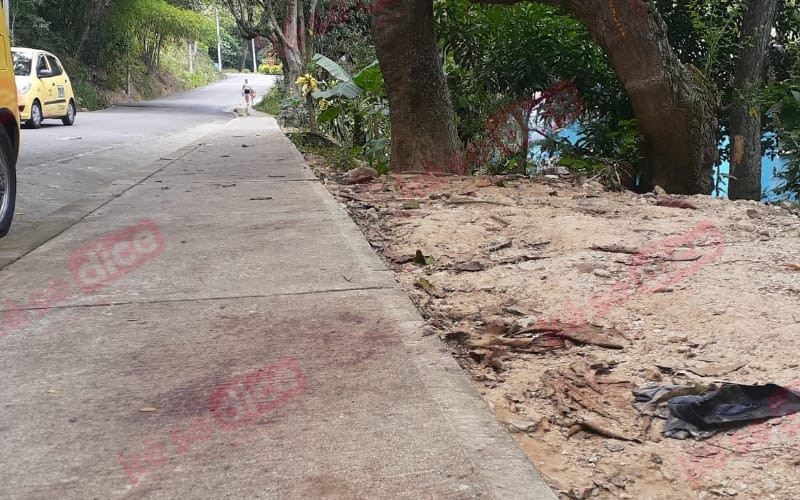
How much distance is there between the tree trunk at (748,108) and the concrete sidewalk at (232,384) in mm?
6269

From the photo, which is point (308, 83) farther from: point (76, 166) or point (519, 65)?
point (519, 65)

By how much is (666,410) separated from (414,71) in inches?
243

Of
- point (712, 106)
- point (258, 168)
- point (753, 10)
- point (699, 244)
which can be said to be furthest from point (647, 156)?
point (258, 168)

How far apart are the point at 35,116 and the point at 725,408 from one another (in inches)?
690

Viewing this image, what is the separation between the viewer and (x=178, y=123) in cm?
2078

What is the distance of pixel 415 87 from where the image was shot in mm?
8086

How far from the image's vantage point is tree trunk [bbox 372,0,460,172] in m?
7.87

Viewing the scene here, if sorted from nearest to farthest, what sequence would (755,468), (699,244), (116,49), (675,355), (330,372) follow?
1. (755,468)
2. (330,372)
3. (675,355)
4. (699,244)
5. (116,49)

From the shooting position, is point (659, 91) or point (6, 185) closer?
point (6, 185)

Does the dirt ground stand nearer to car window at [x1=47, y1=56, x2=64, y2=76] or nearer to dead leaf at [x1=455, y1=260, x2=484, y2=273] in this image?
dead leaf at [x1=455, y1=260, x2=484, y2=273]

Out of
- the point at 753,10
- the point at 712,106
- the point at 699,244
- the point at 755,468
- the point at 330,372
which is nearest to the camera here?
the point at 755,468

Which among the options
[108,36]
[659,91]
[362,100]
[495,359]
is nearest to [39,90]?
[362,100]

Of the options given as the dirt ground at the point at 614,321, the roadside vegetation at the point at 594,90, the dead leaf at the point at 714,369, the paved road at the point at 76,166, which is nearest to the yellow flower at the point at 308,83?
the paved road at the point at 76,166

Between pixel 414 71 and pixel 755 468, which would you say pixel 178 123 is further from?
pixel 755 468
